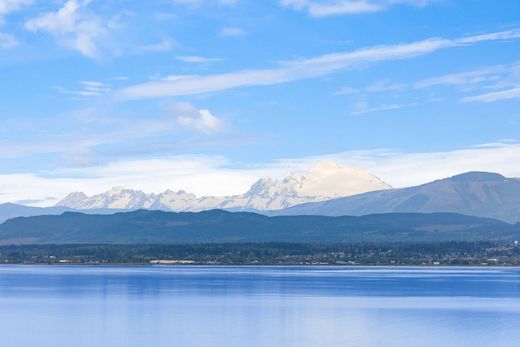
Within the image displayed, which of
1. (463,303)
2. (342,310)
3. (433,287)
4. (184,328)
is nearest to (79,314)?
(184,328)

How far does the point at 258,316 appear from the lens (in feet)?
336

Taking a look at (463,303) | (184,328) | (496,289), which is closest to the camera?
(184,328)

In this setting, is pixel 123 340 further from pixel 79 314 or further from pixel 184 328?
pixel 79 314

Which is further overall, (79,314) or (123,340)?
(79,314)

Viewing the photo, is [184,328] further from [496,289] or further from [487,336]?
[496,289]

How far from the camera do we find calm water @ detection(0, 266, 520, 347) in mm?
82938

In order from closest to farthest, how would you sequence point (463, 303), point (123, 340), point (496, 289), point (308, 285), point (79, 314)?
point (123, 340) < point (79, 314) < point (463, 303) < point (496, 289) < point (308, 285)

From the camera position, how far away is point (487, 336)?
86.3 m

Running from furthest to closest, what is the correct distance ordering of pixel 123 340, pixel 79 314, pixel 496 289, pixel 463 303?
pixel 496 289, pixel 463 303, pixel 79 314, pixel 123 340

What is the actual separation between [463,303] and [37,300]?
53.5 meters

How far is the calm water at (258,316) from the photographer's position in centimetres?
8294

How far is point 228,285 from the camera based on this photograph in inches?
6550

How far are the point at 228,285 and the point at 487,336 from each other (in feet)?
275

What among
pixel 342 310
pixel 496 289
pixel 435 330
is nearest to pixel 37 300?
pixel 342 310
